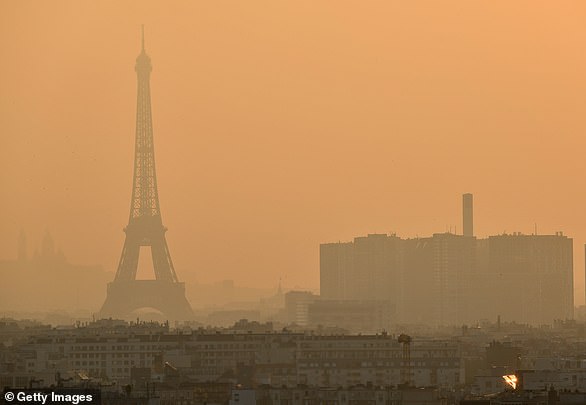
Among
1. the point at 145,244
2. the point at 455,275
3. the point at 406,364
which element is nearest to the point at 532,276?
the point at 455,275

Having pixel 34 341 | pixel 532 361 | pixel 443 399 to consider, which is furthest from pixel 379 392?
pixel 34 341

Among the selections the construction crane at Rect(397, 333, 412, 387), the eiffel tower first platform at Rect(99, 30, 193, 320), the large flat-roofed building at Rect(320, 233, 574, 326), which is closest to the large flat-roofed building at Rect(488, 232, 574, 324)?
the large flat-roofed building at Rect(320, 233, 574, 326)

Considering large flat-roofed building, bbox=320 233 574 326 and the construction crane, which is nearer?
the construction crane

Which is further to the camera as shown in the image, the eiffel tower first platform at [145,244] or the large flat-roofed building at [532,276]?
the large flat-roofed building at [532,276]

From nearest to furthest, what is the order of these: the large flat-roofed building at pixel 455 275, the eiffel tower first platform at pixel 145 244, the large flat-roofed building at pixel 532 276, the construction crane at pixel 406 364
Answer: the construction crane at pixel 406 364
the eiffel tower first platform at pixel 145 244
the large flat-roofed building at pixel 532 276
the large flat-roofed building at pixel 455 275

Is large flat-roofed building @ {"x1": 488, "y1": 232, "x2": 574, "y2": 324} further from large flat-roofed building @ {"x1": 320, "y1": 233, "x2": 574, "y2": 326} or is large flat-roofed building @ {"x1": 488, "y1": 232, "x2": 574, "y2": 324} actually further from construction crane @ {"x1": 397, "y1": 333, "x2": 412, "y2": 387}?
construction crane @ {"x1": 397, "y1": 333, "x2": 412, "y2": 387}

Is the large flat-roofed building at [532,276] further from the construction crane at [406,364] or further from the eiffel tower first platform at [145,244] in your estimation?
the construction crane at [406,364]

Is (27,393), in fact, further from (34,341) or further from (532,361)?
(34,341)

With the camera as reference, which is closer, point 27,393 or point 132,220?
point 27,393

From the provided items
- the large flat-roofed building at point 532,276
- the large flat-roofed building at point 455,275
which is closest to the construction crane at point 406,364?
the large flat-roofed building at point 532,276
